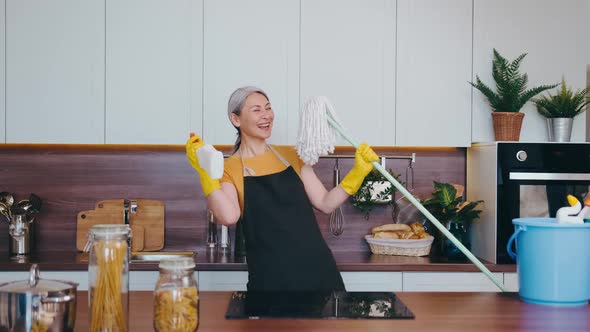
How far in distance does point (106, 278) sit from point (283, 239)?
3.67 feet

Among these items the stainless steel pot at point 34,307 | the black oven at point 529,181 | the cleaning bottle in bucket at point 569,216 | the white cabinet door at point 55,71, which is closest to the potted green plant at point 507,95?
the black oven at point 529,181

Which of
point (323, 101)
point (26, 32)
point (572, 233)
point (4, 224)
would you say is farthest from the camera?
point (4, 224)

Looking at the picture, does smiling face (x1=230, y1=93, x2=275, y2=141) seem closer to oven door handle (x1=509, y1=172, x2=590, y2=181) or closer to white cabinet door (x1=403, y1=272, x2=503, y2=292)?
white cabinet door (x1=403, y1=272, x2=503, y2=292)

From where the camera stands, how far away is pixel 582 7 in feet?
10.3

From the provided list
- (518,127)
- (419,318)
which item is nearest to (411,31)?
(518,127)

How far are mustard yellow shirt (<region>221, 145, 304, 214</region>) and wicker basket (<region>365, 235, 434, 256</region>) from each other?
832 mm

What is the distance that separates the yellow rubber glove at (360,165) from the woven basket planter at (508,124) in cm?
113

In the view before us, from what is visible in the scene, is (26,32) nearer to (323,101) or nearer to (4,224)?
(4,224)

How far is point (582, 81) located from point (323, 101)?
163 centimetres

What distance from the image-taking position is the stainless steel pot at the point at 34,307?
121 cm

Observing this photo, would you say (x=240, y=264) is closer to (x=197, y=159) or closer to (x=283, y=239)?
(x=283, y=239)

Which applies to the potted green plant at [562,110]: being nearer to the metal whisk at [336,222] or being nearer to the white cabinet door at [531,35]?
the white cabinet door at [531,35]

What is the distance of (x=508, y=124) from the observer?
10.0 feet

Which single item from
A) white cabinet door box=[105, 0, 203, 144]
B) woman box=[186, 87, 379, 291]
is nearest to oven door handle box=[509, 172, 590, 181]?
woman box=[186, 87, 379, 291]
